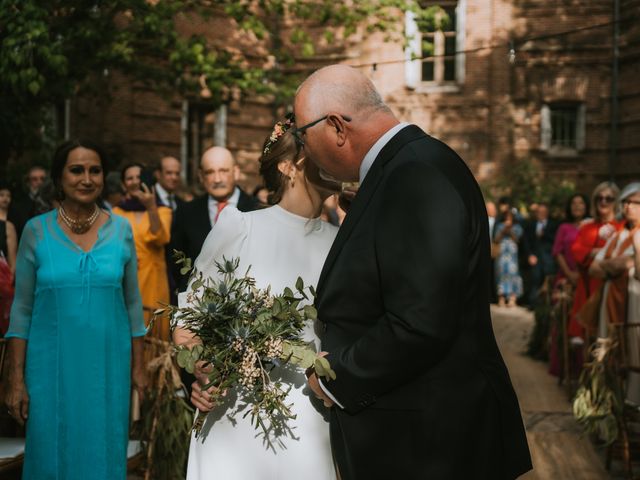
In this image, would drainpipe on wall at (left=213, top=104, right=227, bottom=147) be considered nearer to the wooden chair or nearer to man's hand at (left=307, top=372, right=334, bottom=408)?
the wooden chair

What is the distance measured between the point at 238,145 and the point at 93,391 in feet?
55.5

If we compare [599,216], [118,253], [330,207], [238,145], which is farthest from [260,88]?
[238,145]

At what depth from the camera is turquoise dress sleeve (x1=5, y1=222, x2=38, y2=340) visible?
4105mm

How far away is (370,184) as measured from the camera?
93.2 inches

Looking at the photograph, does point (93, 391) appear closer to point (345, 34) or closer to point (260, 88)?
point (260, 88)

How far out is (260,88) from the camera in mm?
Answer: 11750

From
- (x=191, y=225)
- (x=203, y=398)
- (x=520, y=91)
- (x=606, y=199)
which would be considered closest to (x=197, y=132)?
(x=520, y=91)

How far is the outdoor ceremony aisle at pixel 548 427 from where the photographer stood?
21.6 ft

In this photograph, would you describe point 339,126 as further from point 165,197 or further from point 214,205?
point 165,197

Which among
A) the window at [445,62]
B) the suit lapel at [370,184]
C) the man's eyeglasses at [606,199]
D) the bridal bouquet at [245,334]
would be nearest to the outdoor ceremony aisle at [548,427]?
the man's eyeglasses at [606,199]

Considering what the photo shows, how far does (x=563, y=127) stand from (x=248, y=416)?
20.7 metres

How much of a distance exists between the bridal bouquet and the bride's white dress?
0.80ft

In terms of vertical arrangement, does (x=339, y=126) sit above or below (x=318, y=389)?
above

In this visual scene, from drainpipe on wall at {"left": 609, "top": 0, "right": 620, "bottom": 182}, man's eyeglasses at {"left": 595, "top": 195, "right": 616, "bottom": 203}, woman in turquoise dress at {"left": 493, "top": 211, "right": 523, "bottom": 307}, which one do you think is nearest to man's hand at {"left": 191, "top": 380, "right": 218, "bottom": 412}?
man's eyeglasses at {"left": 595, "top": 195, "right": 616, "bottom": 203}
